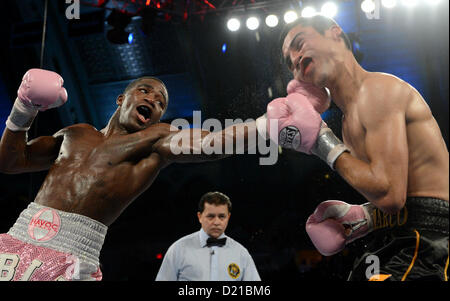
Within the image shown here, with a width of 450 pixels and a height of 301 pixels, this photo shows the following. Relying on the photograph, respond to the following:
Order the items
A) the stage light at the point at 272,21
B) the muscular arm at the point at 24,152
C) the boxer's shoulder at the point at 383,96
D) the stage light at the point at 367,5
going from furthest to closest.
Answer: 1. the stage light at the point at 272,21
2. the stage light at the point at 367,5
3. the muscular arm at the point at 24,152
4. the boxer's shoulder at the point at 383,96

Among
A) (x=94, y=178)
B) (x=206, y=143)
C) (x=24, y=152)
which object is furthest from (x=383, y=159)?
(x=24, y=152)

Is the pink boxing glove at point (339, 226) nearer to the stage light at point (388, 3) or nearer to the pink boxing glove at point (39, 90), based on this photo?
the pink boxing glove at point (39, 90)

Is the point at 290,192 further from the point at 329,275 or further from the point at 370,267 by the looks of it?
the point at 370,267

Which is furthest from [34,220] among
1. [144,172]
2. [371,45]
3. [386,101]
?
[371,45]

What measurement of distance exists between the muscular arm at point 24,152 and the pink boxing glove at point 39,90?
0.62 feet

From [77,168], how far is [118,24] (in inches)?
147

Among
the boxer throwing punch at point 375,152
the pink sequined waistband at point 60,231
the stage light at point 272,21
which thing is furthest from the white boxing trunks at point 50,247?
the stage light at point 272,21

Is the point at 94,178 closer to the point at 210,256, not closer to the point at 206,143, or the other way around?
the point at 206,143

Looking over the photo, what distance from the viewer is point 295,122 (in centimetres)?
181

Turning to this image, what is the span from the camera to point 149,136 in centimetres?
235

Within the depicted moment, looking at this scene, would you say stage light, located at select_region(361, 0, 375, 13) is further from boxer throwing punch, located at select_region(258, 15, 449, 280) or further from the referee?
boxer throwing punch, located at select_region(258, 15, 449, 280)

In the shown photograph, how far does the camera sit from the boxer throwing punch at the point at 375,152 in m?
1.57

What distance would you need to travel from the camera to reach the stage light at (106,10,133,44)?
18.1 ft

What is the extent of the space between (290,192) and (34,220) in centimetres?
563
